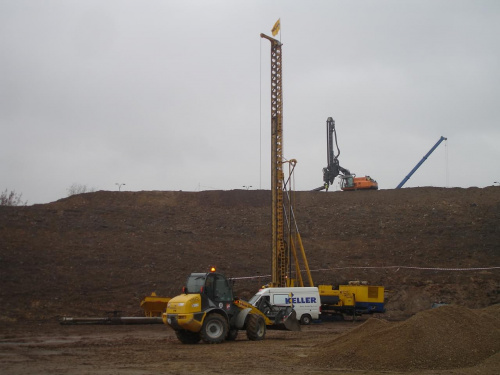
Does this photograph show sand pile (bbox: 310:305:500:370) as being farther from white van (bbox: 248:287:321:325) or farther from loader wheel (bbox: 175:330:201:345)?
white van (bbox: 248:287:321:325)

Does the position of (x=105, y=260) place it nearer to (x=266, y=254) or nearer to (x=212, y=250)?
(x=212, y=250)

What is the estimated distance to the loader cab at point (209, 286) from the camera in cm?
1803

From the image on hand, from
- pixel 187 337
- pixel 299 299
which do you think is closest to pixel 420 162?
pixel 299 299

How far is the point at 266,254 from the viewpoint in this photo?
37.8 m

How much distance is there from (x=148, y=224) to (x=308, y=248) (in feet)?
38.7

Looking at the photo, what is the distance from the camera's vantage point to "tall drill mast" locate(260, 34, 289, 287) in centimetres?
2689

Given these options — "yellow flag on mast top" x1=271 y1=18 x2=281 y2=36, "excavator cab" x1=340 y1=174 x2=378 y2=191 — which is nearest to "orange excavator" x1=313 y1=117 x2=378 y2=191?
"excavator cab" x1=340 y1=174 x2=378 y2=191

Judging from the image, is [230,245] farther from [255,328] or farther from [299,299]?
[255,328]

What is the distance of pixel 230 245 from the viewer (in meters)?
39.1

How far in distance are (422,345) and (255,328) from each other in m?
7.26

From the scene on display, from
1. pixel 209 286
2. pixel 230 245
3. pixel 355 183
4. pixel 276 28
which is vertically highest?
pixel 276 28

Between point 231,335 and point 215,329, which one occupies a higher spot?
point 215,329

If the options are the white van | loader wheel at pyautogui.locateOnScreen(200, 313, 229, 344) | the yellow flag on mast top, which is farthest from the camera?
the yellow flag on mast top

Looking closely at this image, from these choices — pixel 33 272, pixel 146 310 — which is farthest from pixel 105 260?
pixel 146 310
